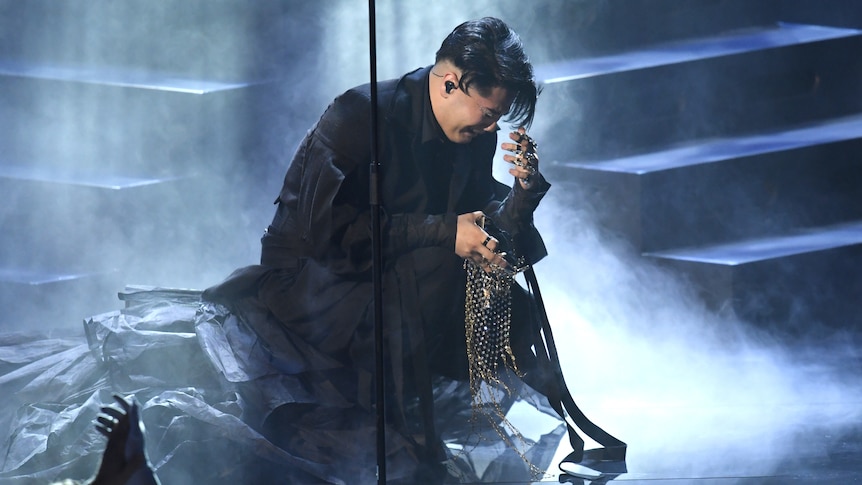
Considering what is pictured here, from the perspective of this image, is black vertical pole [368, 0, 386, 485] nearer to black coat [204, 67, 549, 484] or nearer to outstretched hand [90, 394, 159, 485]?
black coat [204, 67, 549, 484]

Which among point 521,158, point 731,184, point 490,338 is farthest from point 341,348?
point 731,184

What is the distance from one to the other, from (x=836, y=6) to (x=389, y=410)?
1.79 m

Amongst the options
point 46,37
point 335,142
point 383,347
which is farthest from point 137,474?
point 46,37

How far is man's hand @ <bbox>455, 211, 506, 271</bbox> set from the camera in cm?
255

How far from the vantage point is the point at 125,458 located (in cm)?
160

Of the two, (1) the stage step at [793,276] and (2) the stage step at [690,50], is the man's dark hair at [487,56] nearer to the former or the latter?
(2) the stage step at [690,50]

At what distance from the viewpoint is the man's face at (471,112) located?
256 cm

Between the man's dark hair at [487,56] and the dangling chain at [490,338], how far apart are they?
1.59 feet

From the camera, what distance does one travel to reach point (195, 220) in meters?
2.70

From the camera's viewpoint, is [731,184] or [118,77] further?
[118,77]

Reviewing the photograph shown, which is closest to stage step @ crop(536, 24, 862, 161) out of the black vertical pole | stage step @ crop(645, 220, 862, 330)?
stage step @ crop(645, 220, 862, 330)

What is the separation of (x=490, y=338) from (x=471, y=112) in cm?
66

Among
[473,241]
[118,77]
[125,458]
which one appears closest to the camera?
[125,458]

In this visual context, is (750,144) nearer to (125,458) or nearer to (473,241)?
(473,241)
